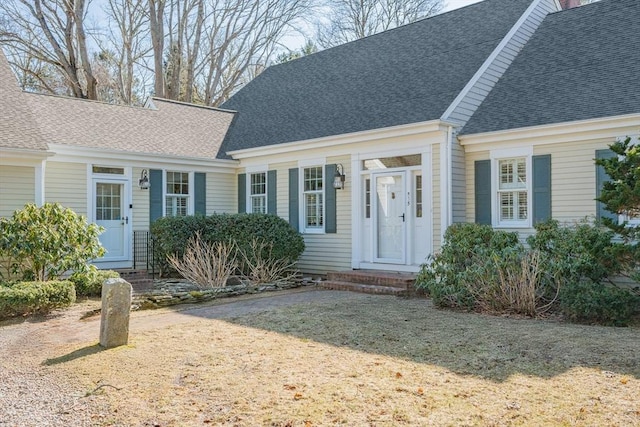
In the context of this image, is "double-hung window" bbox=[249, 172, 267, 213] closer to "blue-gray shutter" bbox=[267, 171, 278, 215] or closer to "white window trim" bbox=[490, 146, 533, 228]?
"blue-gray shutter" bbox=[267, 171, 278, 215]

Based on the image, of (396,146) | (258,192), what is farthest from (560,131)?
(258,192)

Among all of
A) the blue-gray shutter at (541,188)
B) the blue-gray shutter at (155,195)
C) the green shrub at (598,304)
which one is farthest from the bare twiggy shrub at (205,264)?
the green shrub at (598,304)

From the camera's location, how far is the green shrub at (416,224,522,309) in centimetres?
862

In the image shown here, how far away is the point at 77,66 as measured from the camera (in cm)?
2450

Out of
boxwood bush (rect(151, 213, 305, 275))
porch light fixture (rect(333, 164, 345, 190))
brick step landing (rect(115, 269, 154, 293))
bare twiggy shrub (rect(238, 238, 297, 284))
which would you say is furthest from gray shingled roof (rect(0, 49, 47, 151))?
porch light fixture (rect(333, 164, 345, 190))

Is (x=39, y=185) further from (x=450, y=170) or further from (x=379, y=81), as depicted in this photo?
(x=450, y=170)

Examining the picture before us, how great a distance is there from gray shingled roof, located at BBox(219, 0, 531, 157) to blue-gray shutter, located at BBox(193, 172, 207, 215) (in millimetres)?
927

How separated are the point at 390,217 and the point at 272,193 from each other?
3.64 meters

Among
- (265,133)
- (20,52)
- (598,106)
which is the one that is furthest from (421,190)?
(20,52)

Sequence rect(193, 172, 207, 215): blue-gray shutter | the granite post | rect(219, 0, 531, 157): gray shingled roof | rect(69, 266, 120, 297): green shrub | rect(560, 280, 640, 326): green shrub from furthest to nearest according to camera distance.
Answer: rect(193, 172, 207, 215): blue-gray shutter, rect(219, 0, 531, 157): gray shingled roof, rect(69, 266, 120, 297): green shrub, rect(560, 280, 640, 326): green shrub, the granite post

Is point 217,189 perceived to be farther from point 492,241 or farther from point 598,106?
point 598,106

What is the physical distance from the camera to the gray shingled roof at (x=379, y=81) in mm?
11906

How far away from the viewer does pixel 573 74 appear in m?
10.7

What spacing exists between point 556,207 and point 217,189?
8.50m
